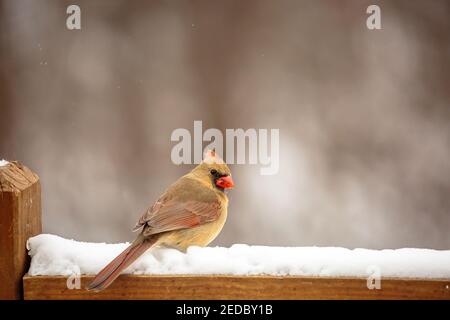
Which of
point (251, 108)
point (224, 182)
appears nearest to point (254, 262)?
point (224, 182)

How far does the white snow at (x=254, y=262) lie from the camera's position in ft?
3.52

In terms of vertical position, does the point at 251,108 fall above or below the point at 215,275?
above

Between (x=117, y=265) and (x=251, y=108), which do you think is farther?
(x=251, y=108)

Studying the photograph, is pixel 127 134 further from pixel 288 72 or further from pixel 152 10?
pixel 288 72

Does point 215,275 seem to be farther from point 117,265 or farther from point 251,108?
point 251,108

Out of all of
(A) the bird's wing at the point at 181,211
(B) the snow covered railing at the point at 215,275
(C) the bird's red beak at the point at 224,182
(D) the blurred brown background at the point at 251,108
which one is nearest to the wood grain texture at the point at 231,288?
(B) the snow covered railing at the point at 215,275

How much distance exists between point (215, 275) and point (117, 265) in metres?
0.17

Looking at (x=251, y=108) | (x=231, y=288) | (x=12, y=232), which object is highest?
(x=251, y=108)

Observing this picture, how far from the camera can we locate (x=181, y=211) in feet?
4.30

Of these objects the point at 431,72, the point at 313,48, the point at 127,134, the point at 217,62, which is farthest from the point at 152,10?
the point at 431,72

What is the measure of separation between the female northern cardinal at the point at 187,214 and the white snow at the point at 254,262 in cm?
6

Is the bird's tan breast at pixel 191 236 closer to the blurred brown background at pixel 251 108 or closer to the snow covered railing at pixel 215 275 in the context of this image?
the snow covered railing at pixel 215 275

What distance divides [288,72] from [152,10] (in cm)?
63

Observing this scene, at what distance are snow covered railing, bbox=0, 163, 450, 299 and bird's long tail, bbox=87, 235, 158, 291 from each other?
0.02 metres
